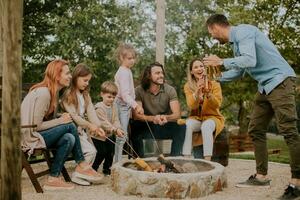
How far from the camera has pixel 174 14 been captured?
15156mm

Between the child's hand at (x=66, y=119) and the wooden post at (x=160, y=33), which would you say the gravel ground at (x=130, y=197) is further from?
the wooden post at (x=160, y=33)

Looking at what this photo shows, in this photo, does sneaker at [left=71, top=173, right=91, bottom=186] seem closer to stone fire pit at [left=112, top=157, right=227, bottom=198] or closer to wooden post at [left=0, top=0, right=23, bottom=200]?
stone fire pit at [left=112, top=157, right=227, bottom=198]

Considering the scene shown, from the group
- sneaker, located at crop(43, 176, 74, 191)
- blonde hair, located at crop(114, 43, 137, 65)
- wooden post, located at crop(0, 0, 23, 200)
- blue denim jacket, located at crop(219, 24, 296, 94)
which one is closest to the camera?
wooden post, located at crop(0, 0, 23, 200)

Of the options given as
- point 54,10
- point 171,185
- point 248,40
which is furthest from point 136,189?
point 54,10

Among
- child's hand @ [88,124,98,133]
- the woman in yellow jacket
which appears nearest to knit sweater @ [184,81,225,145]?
the woman in yellow jacket

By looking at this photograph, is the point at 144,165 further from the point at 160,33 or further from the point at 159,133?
the point at 160,33

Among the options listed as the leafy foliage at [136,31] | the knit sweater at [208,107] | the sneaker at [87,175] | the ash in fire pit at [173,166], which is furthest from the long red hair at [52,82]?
the leafy foliage at [136,31]

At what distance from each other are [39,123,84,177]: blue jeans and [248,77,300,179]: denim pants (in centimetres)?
176

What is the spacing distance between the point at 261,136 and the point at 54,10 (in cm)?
884

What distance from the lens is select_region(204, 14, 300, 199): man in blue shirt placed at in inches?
164

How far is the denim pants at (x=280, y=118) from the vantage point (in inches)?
163

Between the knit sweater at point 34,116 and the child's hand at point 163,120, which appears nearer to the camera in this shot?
the knit sweater at point 34,116

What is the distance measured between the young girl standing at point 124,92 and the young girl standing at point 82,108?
413mm

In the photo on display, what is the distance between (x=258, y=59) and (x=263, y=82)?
0.22 meters
